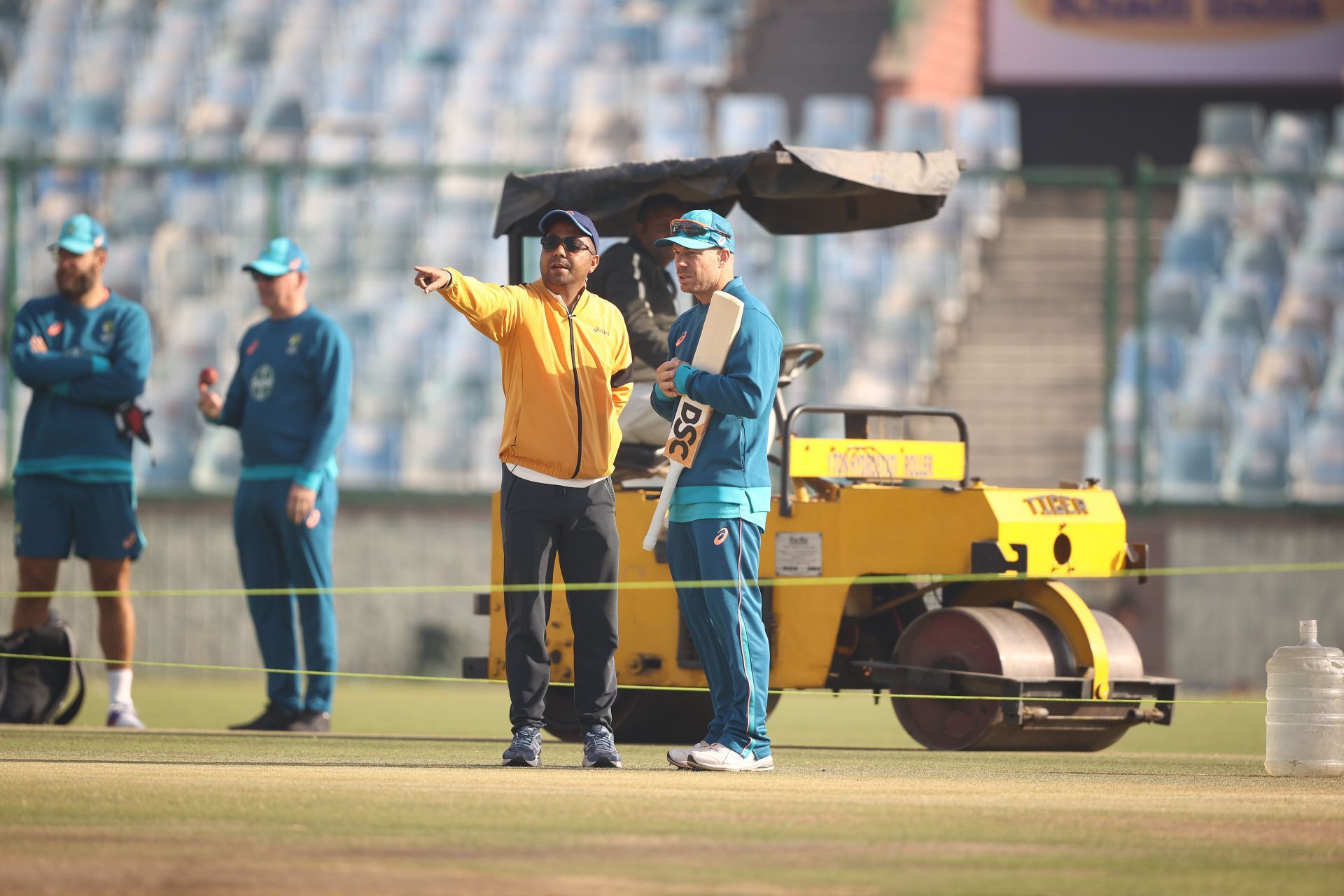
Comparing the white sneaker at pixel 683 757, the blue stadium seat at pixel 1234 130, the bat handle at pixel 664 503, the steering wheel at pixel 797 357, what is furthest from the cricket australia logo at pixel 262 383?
the blue stadium seat at pixel 1234 130

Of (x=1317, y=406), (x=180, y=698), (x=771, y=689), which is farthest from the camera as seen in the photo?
(x=1317, y=406)

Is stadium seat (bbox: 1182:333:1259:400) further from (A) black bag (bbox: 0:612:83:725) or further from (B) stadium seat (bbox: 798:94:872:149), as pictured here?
(A) black bag (bbox: 0:612:83:725)

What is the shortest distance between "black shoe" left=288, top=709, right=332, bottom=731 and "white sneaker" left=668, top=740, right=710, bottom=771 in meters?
2.70

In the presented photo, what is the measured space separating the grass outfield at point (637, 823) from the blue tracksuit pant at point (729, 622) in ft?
0.86

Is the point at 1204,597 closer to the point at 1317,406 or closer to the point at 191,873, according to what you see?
the point at 1317,406

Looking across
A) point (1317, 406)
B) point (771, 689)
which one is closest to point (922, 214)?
point (771, 689)

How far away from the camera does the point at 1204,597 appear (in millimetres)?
15484

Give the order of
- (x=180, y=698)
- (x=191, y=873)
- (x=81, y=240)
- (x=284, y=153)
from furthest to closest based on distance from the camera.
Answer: (x=284, y=153), (x=180, y=698), (x=81, y=240), (x=191, y=873)

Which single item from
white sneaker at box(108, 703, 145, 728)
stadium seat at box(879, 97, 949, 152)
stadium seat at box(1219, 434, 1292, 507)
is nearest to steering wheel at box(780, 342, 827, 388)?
white sneaker at box(108, 703, 145, 728)

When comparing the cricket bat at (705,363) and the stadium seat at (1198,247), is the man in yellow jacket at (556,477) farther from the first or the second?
the stadium seat at (1198,247)

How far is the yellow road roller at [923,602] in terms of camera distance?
844 centimetres

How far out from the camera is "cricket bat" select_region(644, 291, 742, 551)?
7305 millimetres

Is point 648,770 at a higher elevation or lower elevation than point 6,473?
lower

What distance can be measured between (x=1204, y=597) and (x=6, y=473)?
8840 mm
